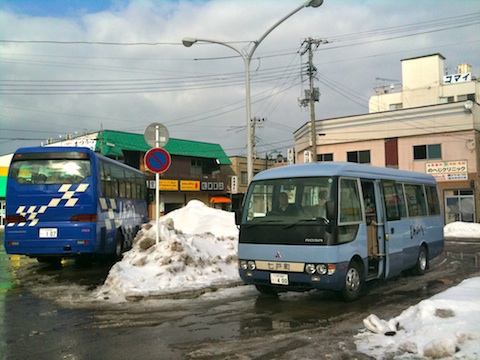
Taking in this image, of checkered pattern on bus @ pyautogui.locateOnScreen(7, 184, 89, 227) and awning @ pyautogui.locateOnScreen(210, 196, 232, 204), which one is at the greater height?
awning @ pyautogui.locateOnScreen(210, 196, 232, 204)

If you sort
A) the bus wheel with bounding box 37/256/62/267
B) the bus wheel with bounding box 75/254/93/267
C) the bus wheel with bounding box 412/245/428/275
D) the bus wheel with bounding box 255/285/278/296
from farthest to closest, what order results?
1. the bus wheel with bounding box 37/256/62/267
2. the bus wheel with bounding box 75/254/93/267
3. the bus wheel with bounding box 412/245/428/275
4. the bus wheel with bounding box 255/285/278/296

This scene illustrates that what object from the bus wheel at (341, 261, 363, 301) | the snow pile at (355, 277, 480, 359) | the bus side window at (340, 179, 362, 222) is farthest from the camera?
the bus side window at (340, 179, 362, 222)

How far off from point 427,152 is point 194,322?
3060 centimetres

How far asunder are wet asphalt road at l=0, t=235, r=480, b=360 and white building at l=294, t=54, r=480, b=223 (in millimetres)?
23997

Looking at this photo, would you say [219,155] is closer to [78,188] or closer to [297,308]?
[78,188]

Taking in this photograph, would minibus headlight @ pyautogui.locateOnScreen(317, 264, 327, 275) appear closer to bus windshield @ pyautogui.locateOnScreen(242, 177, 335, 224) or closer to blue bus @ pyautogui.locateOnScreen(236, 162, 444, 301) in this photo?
blue bus @ pyautogui.locateOnScreen(236, 162, 444, 301)

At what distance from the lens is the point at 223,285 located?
969 cm

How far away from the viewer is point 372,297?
854cm

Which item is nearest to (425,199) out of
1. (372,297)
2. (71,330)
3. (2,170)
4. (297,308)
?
(372,297)

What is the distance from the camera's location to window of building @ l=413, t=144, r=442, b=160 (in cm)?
3281

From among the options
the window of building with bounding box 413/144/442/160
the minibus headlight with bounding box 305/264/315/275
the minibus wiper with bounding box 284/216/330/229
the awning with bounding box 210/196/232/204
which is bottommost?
the minibus headlight with bounding box 305/264/315/275

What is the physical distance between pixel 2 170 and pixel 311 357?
46762 mm

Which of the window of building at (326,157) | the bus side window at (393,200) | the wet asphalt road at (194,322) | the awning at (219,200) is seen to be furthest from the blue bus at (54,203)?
the awning at (219,200)

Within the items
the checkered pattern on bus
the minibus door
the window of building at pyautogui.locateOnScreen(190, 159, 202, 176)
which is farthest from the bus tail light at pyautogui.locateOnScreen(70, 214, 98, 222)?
the window of building at pyautogui.locateOnScreen(190, 159, 202, 176)
